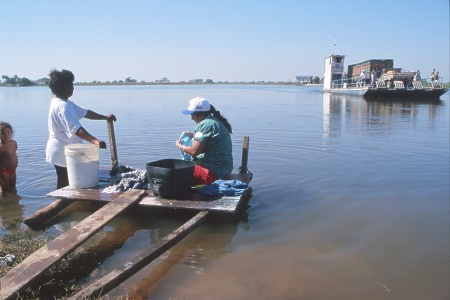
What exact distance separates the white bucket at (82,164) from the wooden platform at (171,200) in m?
0.16

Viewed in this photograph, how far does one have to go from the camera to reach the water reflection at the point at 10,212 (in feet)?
17.5

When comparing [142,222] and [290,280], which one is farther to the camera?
[142,222]

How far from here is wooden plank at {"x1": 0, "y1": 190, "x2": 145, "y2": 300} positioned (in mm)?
3211

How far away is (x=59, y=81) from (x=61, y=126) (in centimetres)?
63

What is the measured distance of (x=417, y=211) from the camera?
5.98 meters

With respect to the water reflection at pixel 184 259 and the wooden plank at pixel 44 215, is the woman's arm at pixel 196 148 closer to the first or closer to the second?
the water reflection at pixel 184 259

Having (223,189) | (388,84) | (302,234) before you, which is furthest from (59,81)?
(388,84)

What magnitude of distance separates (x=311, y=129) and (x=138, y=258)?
1288 centimetres

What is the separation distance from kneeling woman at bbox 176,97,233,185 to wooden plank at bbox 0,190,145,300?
3.83ft

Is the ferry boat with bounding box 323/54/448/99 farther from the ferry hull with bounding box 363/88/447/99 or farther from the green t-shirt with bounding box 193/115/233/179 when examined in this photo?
the green t-shirt with bounding box 193/115/233/179

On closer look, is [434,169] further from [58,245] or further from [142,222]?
[58,245]

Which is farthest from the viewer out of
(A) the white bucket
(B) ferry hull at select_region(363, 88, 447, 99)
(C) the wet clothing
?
(B) ferry hull at select_region(363, 88, 447, 99)

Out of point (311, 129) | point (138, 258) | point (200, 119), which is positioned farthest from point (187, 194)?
point (311, 129)

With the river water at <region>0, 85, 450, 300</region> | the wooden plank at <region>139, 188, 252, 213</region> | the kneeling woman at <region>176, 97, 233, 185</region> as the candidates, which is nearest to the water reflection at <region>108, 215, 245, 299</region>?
the river water at <region>0, 85, 450, 300</region>
